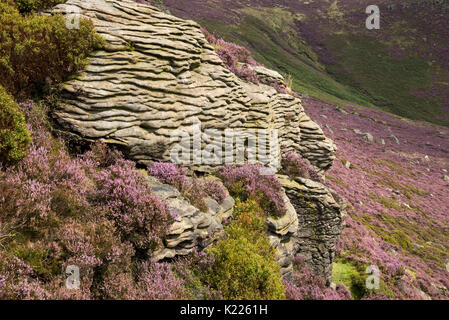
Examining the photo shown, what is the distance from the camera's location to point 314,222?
13.3 meters

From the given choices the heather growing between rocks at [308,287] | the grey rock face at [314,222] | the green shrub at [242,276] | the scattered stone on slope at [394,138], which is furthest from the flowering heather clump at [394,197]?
the green shrub at [242,276]

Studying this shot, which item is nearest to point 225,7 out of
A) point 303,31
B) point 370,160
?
point 303,31

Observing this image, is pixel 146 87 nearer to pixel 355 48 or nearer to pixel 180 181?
pixel 180 181

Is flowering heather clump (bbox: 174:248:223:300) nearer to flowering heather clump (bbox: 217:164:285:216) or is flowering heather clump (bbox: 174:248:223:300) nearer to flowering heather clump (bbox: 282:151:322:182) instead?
flowering heather clump (bbox: 217:164:285:216)

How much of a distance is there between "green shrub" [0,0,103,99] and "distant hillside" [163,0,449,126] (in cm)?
6854

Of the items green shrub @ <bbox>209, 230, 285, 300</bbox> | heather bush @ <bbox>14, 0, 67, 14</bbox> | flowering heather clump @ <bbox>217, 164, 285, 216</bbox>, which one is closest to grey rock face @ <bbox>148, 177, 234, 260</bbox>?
green shrub @ <bbox>209, 230, 285, 300</bbox>

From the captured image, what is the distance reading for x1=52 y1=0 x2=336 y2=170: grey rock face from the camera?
7.28 m

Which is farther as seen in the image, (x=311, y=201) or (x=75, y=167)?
(x=311, y=201)

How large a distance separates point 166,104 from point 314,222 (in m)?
9.71

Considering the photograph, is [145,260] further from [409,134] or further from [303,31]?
[303,31]

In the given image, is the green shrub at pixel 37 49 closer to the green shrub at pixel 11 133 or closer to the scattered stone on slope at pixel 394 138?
the green shrub at pixel 11 133

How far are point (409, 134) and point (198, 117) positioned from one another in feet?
221

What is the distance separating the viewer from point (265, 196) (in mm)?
10297

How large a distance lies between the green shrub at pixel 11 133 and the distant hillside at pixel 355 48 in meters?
71.0
